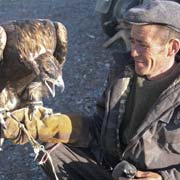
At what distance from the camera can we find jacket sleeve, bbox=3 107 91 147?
3369 millimetres

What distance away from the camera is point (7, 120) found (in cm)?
333

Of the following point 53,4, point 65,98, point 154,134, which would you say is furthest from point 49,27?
point 53,4

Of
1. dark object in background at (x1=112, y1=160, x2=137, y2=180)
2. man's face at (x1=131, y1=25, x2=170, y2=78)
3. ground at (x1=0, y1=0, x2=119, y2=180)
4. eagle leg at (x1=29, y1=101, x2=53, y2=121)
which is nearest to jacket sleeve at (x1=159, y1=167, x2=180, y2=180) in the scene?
dark object in background at (x1=112, y1=160, x2=137, y2=180)

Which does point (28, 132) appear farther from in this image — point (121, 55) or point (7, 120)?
point (121, 55)

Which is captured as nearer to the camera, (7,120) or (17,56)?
(17,56)

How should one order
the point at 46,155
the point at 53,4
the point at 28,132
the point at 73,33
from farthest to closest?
the point at 53,4
the point at 73,33
the point at 46,155
the point at 28,132

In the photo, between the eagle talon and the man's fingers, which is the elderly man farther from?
the eagle talon

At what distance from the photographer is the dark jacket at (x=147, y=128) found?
323 centimetres

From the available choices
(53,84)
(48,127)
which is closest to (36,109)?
(48,127)

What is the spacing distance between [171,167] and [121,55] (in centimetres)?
A: 72

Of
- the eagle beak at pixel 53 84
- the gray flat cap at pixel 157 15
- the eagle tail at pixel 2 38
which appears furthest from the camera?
the gray flat cap at pixel 157 15

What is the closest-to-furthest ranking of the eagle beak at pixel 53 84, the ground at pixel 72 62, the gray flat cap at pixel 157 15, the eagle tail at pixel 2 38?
the eagle tail at pixel 2 38
the eagle beak at pixel 53 84
the gray flat cap at pixel 157 15
the ground at pixel 72 62

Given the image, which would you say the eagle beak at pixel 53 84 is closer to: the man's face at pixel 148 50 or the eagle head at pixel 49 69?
the eagle head at pixel 49 69

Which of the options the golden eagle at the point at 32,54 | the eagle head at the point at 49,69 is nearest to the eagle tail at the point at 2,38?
the golden eagle at the point at 32,54
